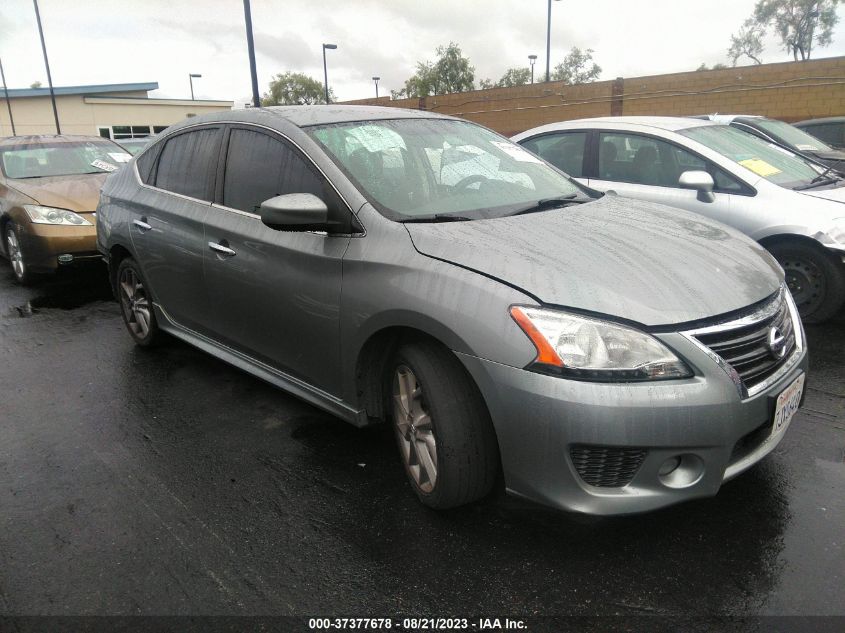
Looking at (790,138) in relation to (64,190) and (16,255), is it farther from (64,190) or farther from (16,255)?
(16,255)

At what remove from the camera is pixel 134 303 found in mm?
4781

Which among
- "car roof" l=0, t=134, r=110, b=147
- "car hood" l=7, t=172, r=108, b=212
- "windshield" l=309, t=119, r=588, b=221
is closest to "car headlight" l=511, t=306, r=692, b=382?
"windshield" l=309, t=119, r=588, b=221

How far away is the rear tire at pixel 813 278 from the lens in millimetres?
4664

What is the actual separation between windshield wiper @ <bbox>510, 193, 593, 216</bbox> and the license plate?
1.29 meters

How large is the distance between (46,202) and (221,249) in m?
4.36

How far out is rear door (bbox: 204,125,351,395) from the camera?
2875mm

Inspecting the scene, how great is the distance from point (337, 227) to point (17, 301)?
5363 mm

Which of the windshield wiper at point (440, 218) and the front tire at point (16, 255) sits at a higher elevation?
the windshield wiper at point (440, 218)

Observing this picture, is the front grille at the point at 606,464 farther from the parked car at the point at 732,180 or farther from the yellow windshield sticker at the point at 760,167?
the yellow windshield sticker at the point at 760,167

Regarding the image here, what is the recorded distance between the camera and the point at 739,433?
2.16m

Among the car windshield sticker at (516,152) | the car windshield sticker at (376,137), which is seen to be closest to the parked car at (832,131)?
the car windshield sticker at (516,152)

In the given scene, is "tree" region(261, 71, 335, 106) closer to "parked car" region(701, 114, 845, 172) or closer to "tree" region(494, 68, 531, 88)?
"tree" region(494, 68, 531, 88)

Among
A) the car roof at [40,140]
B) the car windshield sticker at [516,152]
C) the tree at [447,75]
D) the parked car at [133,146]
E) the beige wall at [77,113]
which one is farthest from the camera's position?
the tree at [447,75]

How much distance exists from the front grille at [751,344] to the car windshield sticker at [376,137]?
176 centimetres
